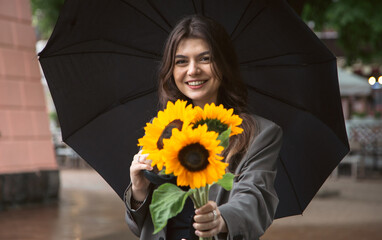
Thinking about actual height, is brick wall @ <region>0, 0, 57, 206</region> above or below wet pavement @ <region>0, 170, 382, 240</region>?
above

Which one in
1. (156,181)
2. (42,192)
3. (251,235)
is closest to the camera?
(156,181)

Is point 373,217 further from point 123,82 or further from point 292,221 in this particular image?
point 123,82

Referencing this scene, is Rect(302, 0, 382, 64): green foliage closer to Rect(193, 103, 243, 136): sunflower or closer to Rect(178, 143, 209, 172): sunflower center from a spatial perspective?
Rect(193, 103, 243, 136): sunflower

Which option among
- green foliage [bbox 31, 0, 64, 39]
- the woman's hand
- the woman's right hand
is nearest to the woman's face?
the woman's right hand

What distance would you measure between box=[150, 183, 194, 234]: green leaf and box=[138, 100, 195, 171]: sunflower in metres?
0.06

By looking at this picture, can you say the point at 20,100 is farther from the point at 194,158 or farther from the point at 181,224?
the point at 194,158

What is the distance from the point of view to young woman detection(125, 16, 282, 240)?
1.93 meters

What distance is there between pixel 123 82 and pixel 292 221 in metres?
7.04

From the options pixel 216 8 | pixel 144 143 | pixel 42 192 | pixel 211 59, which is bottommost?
pixel 42 192

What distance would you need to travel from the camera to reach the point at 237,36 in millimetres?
2666

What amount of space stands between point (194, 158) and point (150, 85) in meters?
1.35

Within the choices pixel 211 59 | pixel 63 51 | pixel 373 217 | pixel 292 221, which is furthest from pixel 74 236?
pixel 211 59

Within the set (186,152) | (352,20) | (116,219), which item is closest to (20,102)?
(116,219)

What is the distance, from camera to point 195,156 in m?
1.45
